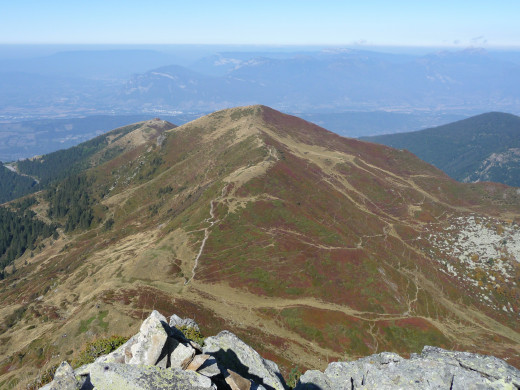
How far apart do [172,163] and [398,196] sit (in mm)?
126610

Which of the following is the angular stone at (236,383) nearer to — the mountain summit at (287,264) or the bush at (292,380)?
the bush at (292,380)

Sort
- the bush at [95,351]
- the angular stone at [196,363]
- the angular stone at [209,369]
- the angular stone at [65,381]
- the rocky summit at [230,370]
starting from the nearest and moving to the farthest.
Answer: the rocky summit at [230,370], the angular stone at [65,381], the angular stone at [209,369], the angular stone at [196,363], the bush at [95,351]

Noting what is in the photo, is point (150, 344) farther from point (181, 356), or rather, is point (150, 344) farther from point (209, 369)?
point (209, 369)

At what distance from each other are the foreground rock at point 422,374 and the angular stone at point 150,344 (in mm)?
17660

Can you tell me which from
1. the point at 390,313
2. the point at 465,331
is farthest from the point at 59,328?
the point at 465,331

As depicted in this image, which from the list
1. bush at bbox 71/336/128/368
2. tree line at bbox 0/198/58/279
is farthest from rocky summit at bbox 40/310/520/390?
tree line at bbox 0/198/58/279

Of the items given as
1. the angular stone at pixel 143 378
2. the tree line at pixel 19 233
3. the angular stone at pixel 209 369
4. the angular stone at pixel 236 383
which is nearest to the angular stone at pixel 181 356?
the angular stone at pixel 209 369

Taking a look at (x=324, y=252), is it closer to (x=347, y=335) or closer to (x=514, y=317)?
(x=347, y=335)

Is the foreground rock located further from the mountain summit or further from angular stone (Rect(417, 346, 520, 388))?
the mountain summit

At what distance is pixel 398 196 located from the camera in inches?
5655

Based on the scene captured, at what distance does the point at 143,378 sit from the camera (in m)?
16.1

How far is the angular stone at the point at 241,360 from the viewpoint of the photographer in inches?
1013

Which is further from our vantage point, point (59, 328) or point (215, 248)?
point (215, 248)

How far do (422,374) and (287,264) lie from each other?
202ft
